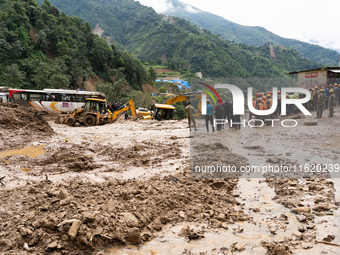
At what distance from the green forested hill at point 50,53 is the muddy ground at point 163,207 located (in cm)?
3105

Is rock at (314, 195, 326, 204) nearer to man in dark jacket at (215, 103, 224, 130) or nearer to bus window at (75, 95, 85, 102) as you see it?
man in dark jacket at (215, 103, 224, 130)

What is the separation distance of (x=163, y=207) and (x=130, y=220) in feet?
2.62

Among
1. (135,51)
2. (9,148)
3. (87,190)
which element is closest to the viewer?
(87,190)

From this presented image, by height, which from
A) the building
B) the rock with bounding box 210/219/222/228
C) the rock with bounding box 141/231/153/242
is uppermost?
the building

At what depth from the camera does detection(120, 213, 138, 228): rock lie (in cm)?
369

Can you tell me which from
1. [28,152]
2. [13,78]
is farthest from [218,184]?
[13,78]

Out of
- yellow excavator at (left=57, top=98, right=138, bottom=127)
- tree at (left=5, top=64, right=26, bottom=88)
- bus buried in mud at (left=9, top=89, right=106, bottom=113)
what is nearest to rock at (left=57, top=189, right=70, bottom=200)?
yellow excavator at (left=57, top=98, right=138, bottom=127)

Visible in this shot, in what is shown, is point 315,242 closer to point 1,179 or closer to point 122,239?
point 122,239

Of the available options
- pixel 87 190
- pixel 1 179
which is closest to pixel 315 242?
pixel 87 190

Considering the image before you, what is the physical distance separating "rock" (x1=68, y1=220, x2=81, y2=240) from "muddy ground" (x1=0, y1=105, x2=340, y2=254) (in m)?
0.01

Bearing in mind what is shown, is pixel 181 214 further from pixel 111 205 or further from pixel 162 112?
pixel 162 112

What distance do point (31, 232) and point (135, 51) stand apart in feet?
580

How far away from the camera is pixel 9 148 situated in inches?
338

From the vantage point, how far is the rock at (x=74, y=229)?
324cm
